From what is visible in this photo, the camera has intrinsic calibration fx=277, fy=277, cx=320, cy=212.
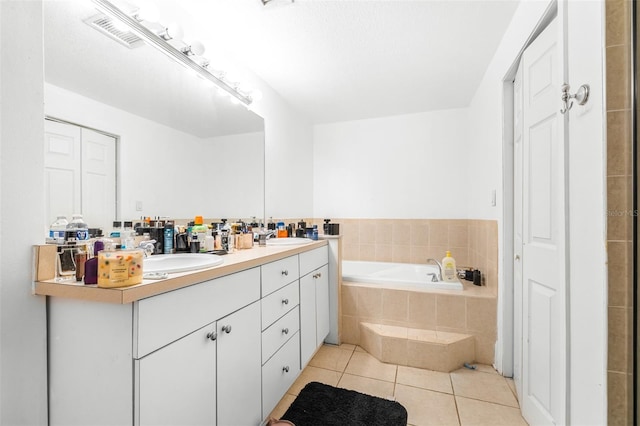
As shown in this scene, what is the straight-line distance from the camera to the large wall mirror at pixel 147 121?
1014 millimetres

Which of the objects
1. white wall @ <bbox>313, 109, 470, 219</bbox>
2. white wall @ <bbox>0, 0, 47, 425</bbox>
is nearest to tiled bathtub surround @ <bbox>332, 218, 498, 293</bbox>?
white wall @ <bbox>313, 109, 470, 219</bbox>

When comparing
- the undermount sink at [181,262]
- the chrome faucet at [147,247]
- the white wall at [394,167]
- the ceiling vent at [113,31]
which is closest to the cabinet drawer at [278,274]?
the undermount sink at [181,262]

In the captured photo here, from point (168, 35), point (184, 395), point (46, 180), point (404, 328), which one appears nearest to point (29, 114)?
point (46, 180)

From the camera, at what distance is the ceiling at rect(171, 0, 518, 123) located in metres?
1.55

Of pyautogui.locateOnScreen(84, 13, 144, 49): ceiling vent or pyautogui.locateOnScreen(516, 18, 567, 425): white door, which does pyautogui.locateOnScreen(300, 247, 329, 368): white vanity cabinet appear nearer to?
pyautogui.locateOnScreen(516, 18, 567, 425): white door

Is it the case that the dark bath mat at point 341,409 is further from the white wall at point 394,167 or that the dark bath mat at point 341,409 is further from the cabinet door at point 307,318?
the white wall at point 394,167

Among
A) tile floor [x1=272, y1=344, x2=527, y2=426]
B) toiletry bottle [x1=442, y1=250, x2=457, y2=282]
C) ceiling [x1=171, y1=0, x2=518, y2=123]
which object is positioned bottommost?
tile floor [x1=272, y1=344, x2=527, y2=426]

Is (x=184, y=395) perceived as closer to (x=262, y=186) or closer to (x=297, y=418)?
(x=297, y=418)

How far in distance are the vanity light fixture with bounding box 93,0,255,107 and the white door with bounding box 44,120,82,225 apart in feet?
1.81

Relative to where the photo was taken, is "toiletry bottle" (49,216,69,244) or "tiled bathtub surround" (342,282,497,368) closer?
"toiletry bottle" (49,216,69,244)

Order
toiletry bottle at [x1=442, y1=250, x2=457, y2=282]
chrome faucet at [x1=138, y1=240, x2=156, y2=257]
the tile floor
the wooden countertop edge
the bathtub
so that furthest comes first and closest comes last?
toiletry bottle at [x1=442, y1=250, x2=457, y2=282] < the bathtub < the tile floor < chrome faucet at [x1=138, y1=240, x2=156, y2=257] < the wooden countertop edge

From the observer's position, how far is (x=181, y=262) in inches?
48.7

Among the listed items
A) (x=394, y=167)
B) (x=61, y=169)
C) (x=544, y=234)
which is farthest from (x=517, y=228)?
(x=61, y=169)

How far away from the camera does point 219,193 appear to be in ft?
6.07
